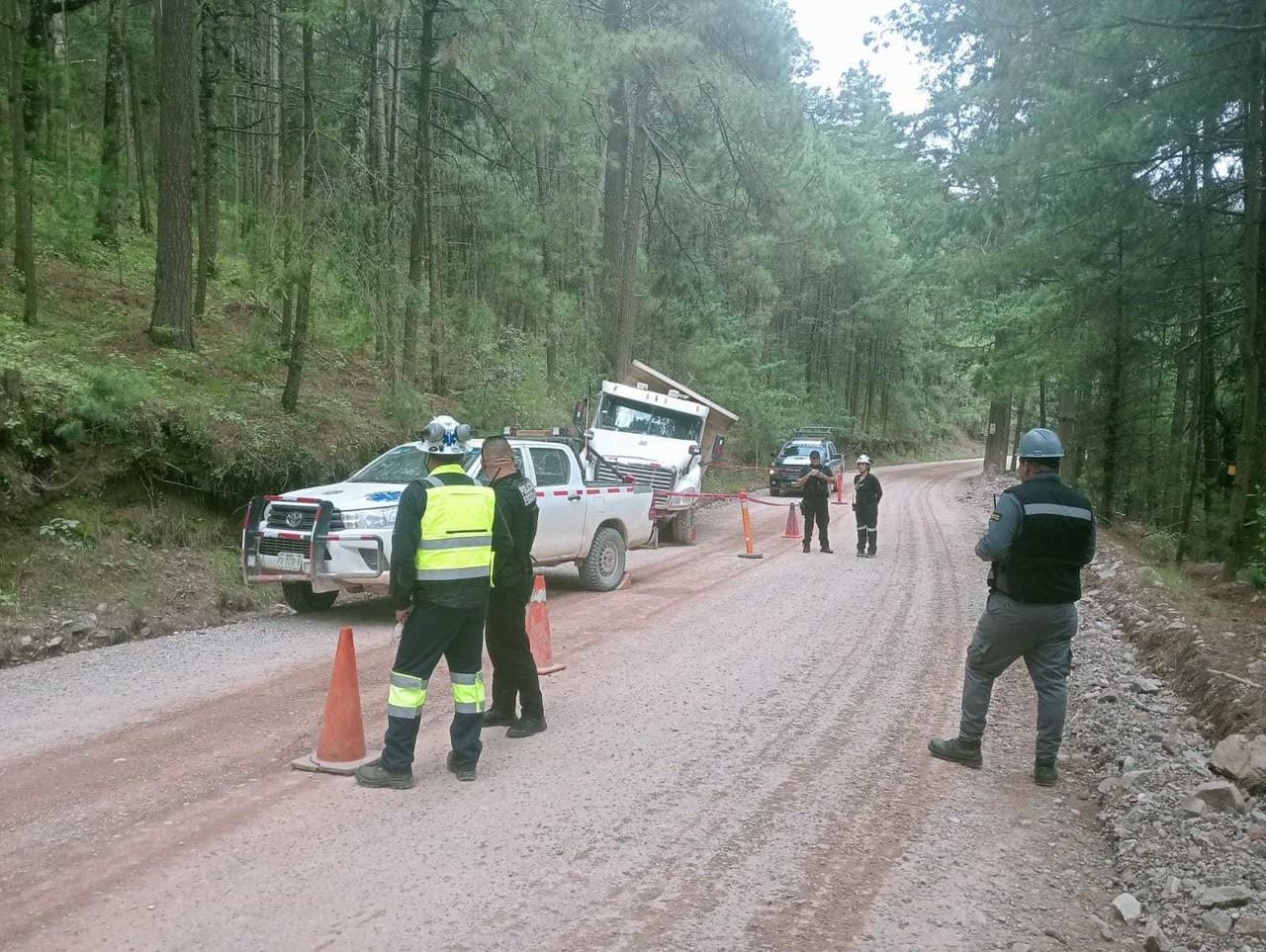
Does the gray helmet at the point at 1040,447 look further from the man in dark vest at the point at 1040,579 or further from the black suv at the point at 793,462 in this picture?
the black suv at the point at 793,462

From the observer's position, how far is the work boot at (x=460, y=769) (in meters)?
5.54

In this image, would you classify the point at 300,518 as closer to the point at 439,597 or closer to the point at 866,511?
the point at 439,597

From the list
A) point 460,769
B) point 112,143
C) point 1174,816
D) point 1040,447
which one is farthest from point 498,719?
point 112,143

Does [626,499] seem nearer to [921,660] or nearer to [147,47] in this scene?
[921,660]

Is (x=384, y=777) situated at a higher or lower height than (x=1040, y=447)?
lower

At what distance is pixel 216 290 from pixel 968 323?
76.0ft

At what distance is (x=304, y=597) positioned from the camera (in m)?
10.3

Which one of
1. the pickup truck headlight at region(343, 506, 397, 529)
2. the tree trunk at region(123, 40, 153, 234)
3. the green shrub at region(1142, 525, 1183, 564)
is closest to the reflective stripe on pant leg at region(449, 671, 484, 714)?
the pickup truck headlight at region(343, 506, 397, 529)

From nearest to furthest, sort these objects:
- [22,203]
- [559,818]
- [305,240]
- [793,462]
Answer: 1. [559,818]
2. [22,203]
3. [305,240]
4. [793,462]

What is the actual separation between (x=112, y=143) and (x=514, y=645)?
1687 cm

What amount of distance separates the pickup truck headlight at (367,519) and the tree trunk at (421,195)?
23.1ft

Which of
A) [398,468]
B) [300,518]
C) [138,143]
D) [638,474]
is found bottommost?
[300,518]

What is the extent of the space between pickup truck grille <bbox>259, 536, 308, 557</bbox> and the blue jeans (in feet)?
20.8

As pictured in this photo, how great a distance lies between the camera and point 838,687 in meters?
7.86
